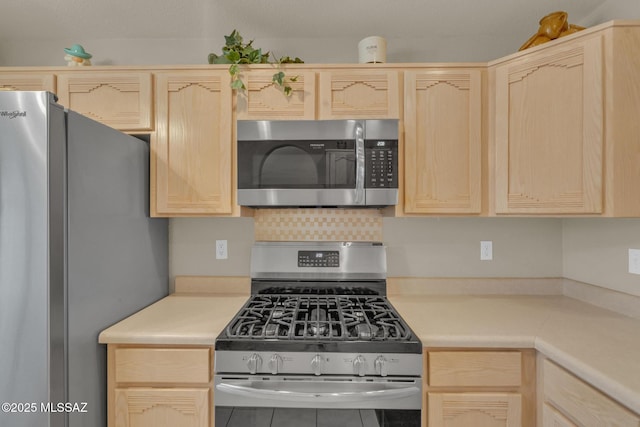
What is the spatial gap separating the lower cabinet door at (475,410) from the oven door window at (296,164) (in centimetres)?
105

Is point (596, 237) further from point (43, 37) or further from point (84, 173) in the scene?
point (43, 37)

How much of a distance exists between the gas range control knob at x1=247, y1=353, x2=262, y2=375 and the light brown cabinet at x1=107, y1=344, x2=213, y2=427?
0.18 metres

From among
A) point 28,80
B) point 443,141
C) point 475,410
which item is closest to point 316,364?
point 475,410

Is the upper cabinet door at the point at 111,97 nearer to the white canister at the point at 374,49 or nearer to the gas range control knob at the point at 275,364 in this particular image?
the white canister at the point at 374,49

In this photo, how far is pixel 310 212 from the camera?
2.00 meters

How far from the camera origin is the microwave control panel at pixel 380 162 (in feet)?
5.36

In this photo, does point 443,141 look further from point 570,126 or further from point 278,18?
point 278,18

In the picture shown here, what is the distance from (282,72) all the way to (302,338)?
51.7 inches

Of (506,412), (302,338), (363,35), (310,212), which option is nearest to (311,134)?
(310,212)

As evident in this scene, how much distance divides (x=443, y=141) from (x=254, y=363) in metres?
1.40

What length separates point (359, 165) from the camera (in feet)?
5.35

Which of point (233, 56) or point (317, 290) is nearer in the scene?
point (233, 56)

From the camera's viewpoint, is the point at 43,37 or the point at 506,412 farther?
the point at 43,37

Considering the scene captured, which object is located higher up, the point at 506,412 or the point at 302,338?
the point at 302,338
